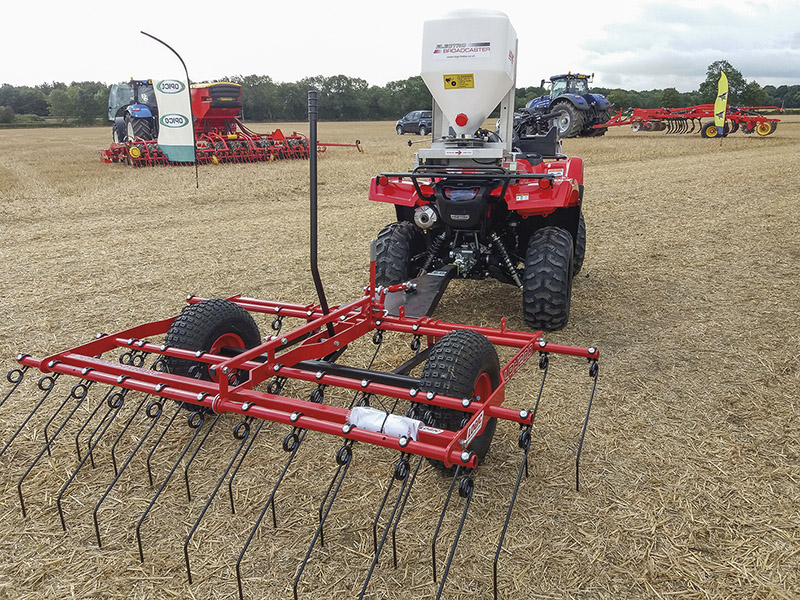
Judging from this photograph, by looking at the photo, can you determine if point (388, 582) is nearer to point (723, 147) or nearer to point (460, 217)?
point (460, 217)

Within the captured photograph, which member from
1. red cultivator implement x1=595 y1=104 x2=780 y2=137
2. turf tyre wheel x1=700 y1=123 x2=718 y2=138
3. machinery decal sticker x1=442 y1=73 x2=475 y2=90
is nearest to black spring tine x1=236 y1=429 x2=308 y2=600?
machinery decal sticker x1=442 y1=73 x2=475 y2=90

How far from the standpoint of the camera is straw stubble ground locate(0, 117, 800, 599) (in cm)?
233

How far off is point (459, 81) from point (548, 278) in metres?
1.57

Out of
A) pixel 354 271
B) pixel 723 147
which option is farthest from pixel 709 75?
pixel 354 271

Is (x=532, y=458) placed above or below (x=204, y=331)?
below

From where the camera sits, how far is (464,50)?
14.3 feet

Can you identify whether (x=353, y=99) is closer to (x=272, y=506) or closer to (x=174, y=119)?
(x=174, y=119)

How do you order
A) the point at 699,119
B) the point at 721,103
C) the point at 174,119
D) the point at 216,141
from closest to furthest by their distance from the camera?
1. the point at 174,119
2. the point at 216,141
3. the point at 721,103
4. the point at 699,119

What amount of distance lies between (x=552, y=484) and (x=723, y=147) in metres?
18.6

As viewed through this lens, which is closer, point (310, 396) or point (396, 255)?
point (310, 396)

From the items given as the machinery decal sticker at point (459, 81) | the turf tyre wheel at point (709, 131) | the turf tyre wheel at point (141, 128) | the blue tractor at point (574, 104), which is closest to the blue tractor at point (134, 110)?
the turf tyre wheel at point (141, 128)

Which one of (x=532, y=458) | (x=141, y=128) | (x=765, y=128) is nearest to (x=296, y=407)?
(x=532, y=458)

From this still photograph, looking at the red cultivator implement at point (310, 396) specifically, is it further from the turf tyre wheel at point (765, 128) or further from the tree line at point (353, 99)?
the tree line at point (353, 99)

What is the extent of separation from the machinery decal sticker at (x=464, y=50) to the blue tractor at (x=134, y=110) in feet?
48.4
